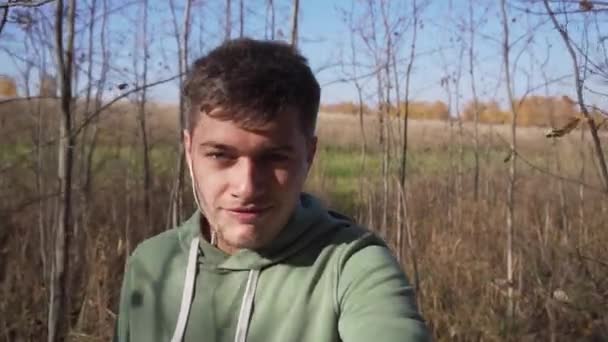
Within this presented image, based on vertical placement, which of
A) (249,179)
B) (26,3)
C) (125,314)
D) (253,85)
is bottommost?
(125,314)

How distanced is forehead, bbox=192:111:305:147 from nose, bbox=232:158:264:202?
0.08ft

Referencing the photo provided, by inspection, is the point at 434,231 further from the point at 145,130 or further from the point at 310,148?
the point at 310,148

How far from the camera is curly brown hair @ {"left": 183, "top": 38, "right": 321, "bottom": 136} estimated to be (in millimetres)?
818

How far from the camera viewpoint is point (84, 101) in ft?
11.6

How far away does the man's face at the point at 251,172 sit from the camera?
0.82 metres

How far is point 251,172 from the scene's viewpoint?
2.69ft

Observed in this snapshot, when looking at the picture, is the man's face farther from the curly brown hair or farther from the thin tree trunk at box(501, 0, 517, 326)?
the thin tree trunk at box(501, 0, 517, 326)

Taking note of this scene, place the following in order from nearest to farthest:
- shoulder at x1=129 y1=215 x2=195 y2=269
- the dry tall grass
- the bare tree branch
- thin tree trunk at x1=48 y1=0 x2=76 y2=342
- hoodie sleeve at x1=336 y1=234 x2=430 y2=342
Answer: hoodie sleeve at x1=336 y1=234 x2=430 y2=342 → shoulder at x1=129 y1=215 x2=195 y2=269 → the bare tree branch → thin tree trunk at x1=48 y1=0 x2=76 y2=342 → the dry tall grass

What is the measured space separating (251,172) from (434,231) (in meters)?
4.26

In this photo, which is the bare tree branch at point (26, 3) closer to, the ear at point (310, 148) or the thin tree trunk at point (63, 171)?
the thin tree trunk at point (63, 171)

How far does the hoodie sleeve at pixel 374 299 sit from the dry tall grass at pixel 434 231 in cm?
228

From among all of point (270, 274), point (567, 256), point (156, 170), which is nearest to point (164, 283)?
point (270, 274)

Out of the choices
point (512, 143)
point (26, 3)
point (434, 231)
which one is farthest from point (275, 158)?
point (434, 231)

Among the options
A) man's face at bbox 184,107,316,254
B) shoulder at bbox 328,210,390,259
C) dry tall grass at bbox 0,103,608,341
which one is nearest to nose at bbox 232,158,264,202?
man's face at bbox 184,107,316,254
